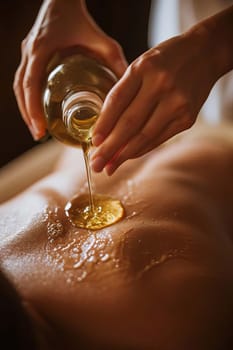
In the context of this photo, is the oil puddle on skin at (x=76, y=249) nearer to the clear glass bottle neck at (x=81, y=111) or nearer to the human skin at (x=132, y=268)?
the human skin at (x=132, y=268)

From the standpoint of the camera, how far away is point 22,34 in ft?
5.78

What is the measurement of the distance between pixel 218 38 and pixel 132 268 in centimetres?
43

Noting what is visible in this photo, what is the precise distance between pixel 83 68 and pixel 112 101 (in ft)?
0.62

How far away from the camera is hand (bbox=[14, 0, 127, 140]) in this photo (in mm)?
920

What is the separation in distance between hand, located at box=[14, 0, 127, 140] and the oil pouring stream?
0.11 feet

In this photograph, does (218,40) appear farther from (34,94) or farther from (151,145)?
(34,94)

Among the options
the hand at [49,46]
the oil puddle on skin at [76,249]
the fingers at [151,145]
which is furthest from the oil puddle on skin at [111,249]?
the hand at [49,46]

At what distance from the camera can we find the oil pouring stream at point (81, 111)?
78 cm

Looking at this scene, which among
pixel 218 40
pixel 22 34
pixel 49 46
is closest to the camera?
pixel 218 40

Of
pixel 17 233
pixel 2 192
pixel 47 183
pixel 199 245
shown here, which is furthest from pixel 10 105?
pixel 199 245

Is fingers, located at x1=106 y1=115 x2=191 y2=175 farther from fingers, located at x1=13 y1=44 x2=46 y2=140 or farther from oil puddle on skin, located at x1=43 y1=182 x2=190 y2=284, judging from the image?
fingers, located at x1=13 y1=44 x2=46 y2=140

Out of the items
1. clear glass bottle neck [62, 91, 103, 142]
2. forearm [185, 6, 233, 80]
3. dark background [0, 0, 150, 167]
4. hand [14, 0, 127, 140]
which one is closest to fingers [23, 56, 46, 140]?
hand [14, 0, 127, 140]

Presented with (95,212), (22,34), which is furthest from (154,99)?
(22,34)

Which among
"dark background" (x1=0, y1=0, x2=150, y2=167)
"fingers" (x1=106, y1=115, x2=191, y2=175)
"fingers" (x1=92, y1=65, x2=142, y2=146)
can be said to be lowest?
"dark background" (x1=0, y1=0, x2=150, y2=167)
